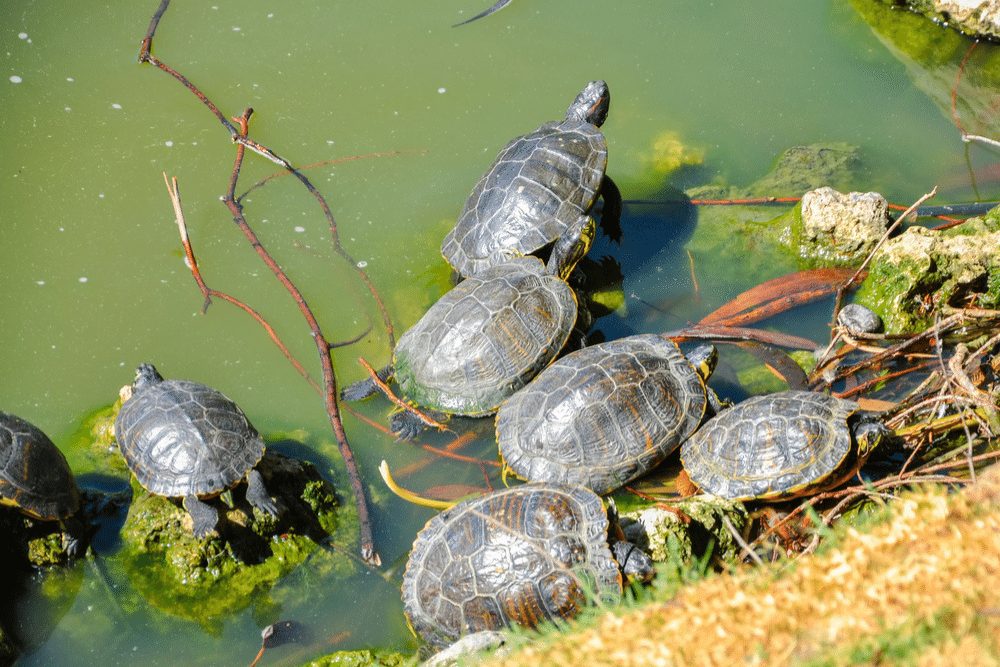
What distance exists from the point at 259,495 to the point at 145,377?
1.23m

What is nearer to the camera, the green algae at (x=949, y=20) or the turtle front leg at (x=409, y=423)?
the turtle front leg at (x=409, y=423)

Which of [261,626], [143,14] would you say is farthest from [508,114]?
[261,626]

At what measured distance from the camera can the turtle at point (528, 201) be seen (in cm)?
554

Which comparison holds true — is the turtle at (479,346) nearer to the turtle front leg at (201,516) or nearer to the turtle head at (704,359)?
the turtle head at (704,359)

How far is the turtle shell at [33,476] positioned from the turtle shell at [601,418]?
2513mm

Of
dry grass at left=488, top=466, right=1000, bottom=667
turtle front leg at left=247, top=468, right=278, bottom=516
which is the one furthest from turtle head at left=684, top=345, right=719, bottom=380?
turtle front leg at left=247, top=468, right=278, bottom=516

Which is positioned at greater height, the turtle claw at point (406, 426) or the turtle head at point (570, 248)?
the turtle head at point (570, 248)

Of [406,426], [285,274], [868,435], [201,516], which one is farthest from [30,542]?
[868,435]

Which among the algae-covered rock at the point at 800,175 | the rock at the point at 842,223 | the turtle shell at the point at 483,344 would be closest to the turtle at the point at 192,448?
the turtle shell at the point at 483,344

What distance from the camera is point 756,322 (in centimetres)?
550

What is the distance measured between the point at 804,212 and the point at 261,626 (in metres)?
4.65

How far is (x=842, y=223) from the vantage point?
564cm

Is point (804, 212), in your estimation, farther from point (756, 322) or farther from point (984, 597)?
point (984, 597)

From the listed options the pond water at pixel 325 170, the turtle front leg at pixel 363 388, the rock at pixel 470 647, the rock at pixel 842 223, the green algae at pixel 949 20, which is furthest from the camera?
the green algae at pixel 949 20
